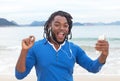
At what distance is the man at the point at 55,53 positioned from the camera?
3484mm

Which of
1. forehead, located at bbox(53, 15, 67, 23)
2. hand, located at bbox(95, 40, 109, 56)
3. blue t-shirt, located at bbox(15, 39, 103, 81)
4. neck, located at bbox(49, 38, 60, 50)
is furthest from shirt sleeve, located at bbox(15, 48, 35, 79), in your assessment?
hand, located at bbox(95, 40, 109, 56)

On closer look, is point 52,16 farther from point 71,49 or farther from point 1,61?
point 1,61

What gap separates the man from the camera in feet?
11.4

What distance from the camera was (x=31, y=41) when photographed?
3.26 meters

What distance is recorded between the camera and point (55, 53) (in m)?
3.54

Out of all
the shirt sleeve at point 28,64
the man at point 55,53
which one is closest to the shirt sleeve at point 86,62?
the man at point 55,53

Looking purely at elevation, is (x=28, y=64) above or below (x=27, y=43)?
below

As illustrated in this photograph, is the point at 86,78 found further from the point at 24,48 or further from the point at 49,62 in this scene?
the point at 24,48

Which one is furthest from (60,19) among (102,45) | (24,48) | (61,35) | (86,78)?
(86,78)

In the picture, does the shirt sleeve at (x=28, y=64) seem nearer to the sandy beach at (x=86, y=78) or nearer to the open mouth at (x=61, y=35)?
the open mouth at (x=61, y=35)

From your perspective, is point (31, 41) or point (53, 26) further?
point (53, 26)

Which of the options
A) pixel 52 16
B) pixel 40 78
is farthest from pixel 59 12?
pixel 40 78

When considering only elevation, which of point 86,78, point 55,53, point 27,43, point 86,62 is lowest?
point 86,78

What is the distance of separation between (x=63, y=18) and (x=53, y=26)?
103 mm
